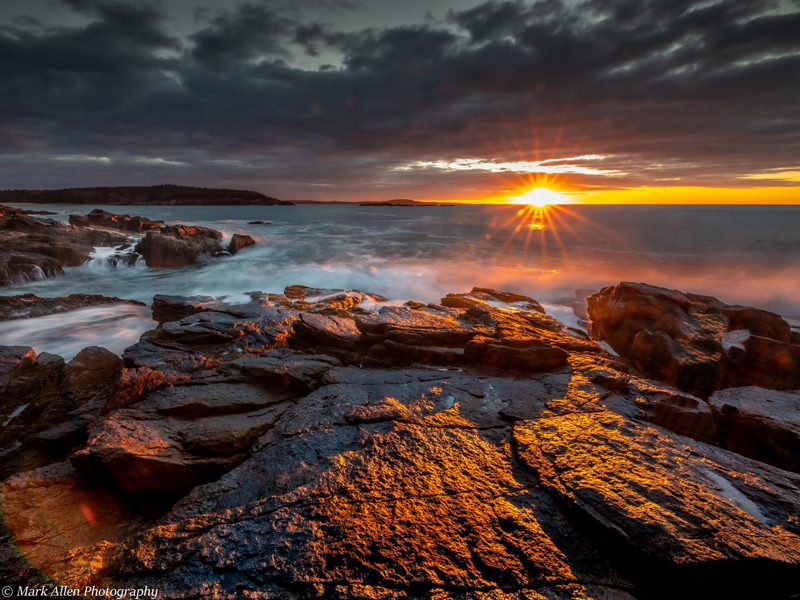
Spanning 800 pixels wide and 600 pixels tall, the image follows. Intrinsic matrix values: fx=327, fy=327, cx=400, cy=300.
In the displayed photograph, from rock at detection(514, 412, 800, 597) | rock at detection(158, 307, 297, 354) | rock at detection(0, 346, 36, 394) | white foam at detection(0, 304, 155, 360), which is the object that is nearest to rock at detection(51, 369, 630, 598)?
rock at detection(514, 412, 800, 597)

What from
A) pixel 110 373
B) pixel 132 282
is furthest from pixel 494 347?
pixel 132 282

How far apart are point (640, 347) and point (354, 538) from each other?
9.36m

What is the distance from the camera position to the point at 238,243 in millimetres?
30281

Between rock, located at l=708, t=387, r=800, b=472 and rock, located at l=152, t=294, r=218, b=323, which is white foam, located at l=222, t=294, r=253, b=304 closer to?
rock, located at l=152, t=294, r=218, b=323

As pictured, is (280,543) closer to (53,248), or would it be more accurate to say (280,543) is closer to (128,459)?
(128,459)

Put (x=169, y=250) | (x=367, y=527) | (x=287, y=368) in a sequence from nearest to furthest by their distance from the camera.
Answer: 1. (x=367, y=527)
2. (x=287, y=368)
3. (x=169, y=250)

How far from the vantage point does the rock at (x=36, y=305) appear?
1103 centimetres

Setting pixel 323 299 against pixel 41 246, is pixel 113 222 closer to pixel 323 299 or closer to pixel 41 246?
pixel 41 246

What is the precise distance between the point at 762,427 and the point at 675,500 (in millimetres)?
3951

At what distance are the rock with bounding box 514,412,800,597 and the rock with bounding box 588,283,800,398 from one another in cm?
476

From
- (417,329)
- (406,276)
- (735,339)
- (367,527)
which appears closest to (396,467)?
(367,527)

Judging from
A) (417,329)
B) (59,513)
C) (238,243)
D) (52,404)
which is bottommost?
(59,513)

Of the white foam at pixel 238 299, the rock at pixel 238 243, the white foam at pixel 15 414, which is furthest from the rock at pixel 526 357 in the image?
the rock at pixel 238 243

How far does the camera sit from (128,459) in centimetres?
439
